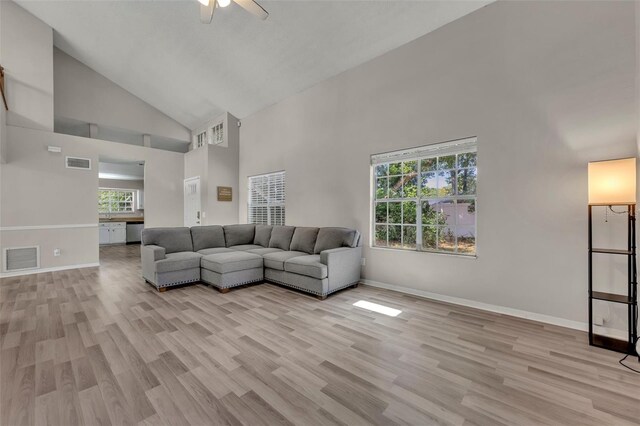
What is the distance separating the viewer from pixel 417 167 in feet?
12.4

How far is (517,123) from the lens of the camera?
2.90 metres

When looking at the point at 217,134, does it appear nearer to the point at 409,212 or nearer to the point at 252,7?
the point at 252,7

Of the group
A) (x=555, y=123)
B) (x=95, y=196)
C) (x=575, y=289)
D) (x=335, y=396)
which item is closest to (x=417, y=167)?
(x=555, y=123)

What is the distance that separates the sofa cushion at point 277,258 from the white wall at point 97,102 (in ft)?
18.6

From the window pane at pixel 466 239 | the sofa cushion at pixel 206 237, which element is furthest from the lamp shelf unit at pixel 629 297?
the sofa cushion at pixel 206 237

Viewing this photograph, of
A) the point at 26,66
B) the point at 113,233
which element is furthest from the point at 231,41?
the point at 113,233

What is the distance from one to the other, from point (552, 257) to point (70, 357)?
14.7 feet

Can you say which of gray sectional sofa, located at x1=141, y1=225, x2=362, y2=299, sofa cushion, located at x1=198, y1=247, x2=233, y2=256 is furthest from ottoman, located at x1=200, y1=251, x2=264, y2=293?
sofa cushion, located at x1=198, y1=247, x2=233, y2=256

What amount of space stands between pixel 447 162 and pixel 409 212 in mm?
845

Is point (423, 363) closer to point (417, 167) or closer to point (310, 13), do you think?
point (417, 167)

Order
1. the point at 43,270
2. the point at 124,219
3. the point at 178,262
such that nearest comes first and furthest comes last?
the point at 178,262, the point at 43,270, the point at 124,219

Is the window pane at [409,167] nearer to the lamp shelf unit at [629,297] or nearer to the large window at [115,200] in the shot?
the lamp shelf unit at [629,297]

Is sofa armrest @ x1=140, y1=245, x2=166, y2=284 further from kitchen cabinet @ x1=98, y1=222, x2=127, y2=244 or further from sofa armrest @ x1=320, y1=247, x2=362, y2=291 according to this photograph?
kitchen cabinet @ x1=98, y1=222, x2=127, y2=244

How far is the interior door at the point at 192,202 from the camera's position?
22.1 feet
